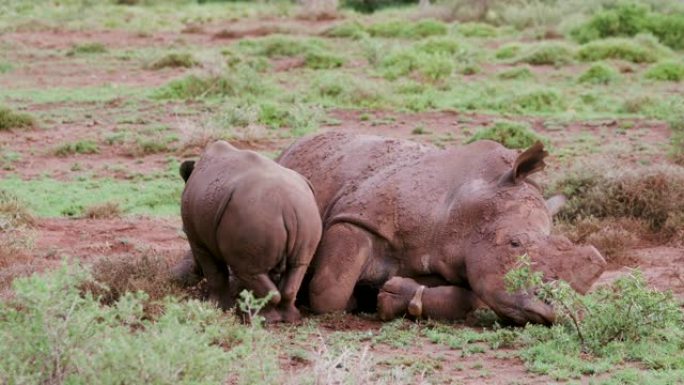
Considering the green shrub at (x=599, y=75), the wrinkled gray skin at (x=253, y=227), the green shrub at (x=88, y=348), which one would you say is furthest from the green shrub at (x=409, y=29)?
the green shrub at (x=88, y=348)

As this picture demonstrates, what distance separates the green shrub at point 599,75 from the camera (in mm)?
20531

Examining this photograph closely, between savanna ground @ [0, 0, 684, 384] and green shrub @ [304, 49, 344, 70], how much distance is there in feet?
0.32

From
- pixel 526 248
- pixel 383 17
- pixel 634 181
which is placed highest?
pixel 526 248

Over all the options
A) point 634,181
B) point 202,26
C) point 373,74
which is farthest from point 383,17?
point 634,181

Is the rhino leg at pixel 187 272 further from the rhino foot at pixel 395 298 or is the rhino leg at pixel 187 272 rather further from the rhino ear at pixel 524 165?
the rhino ear at pixel 524 165

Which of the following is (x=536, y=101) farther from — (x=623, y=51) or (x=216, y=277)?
(x=216, y=277)

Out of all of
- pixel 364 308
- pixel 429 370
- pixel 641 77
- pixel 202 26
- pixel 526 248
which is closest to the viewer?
pixel 429 370

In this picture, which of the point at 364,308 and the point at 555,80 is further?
the point at 555,80

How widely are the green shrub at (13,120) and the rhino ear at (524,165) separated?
32.2 feet

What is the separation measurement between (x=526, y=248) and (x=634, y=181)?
3931 millimetres

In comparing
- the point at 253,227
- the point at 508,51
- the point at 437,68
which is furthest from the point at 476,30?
the point at 253,227

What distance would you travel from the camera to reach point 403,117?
16766 mm

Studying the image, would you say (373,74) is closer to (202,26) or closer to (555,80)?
(555,80)

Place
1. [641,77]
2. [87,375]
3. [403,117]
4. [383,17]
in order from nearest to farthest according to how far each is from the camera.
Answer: [87,375]
[403,117]
[641,77]
[383,17]
